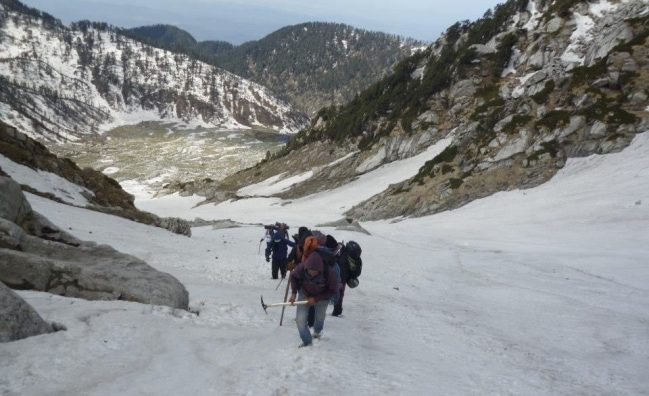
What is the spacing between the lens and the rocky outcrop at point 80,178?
33500 millimetres

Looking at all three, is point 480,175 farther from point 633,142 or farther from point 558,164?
point 633,142

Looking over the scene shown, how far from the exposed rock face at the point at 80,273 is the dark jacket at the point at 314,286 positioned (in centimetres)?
406

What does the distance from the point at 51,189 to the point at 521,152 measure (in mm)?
42863

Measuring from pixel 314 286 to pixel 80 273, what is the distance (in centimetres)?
→ 634

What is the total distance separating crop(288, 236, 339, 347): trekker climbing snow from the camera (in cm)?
956

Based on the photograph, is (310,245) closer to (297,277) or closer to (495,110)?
(297,277)

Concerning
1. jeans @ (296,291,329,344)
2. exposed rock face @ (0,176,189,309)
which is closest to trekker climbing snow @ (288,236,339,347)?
jeans @ (296,291,329,344)

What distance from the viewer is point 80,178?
41.8 m

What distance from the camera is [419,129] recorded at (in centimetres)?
8181

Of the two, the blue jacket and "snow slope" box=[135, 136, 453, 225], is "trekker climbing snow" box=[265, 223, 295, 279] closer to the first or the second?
the blue jacket

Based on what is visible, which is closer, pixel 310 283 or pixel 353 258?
pixel 310 283

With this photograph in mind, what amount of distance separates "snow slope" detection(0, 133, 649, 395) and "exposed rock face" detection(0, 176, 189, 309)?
0.63 metres

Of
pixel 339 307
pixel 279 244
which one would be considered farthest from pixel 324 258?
pixel 279 244

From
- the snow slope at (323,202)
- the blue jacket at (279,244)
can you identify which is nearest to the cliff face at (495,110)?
the snow slope at (323,202)
